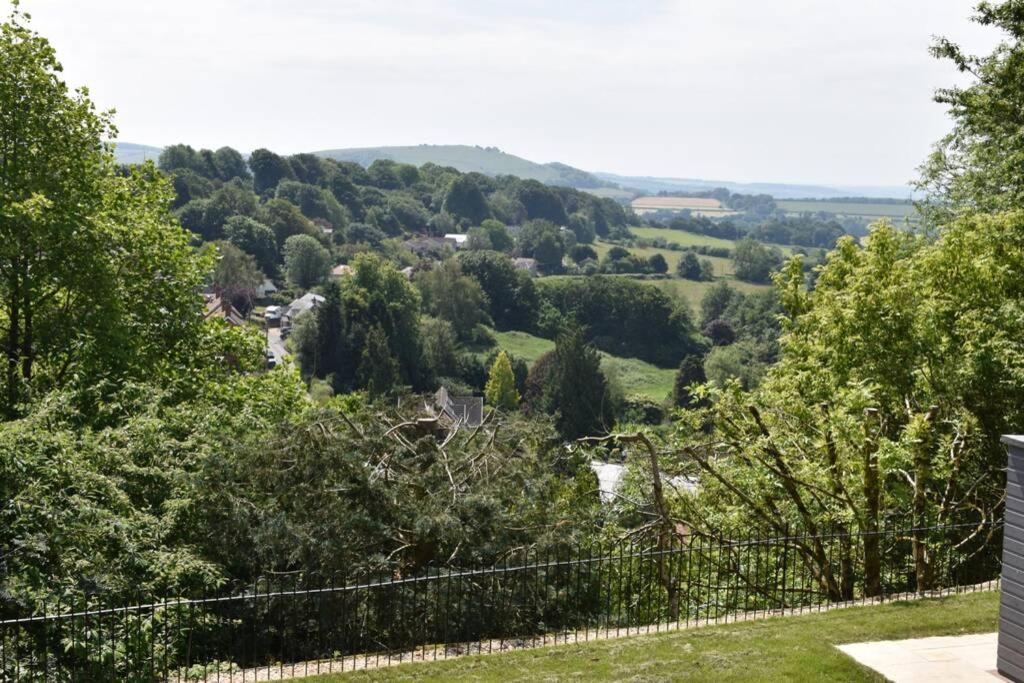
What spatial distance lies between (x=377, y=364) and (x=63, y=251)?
65.6 metres

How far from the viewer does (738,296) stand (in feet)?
452

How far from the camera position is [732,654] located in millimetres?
9445

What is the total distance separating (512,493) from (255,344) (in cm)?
961

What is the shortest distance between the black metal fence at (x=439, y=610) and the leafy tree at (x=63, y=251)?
6727 mm

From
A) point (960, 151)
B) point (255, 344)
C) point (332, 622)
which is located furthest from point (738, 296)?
point (332, 622)

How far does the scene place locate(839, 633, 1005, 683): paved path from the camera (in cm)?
895

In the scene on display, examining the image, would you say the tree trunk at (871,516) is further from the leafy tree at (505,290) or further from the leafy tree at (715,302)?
the leafy tree at (715,302)

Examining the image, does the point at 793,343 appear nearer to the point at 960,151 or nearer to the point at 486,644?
the point at 960,151

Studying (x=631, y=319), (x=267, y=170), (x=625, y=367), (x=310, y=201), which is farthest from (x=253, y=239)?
(x=625, y=367)

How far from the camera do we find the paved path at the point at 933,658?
8.95 metres

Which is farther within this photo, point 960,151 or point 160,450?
point 960,151

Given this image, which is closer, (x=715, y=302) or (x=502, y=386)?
(x=502, y=386)

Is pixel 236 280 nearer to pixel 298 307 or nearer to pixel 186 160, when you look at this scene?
pixel 298 307

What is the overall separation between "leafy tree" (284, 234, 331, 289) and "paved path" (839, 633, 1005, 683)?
4715 inches
